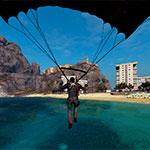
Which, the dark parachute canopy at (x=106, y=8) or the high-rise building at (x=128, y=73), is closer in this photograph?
the dark parachute canopy at (x=106, y=8)

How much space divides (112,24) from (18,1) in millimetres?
5133

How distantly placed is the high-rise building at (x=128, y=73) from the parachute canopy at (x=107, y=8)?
12906 cm

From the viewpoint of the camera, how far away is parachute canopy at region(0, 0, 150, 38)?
3619 mm

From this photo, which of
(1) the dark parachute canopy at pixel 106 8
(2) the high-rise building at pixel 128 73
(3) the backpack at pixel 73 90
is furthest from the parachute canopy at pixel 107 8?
(2) the high-rise building at pixel 128 73

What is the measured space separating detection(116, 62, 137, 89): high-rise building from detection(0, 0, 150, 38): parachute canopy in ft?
423

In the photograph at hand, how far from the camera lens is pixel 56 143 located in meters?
9.77

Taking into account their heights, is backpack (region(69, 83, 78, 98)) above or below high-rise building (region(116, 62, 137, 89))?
below

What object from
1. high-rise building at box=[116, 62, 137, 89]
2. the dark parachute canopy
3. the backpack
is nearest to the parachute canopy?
the dark parachute canopy

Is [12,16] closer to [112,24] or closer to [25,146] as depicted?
[112,24]

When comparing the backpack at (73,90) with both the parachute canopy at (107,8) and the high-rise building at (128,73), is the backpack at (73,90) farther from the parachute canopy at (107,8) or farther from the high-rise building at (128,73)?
the high-rise building at (128,73)

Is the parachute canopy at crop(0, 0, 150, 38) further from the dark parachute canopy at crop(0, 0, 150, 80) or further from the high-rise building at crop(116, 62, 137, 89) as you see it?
the high-rise building at crop(116, 62, 137, 89)

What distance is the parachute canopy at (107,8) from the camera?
142 inches

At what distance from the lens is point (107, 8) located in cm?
447

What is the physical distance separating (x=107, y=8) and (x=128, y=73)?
132m
